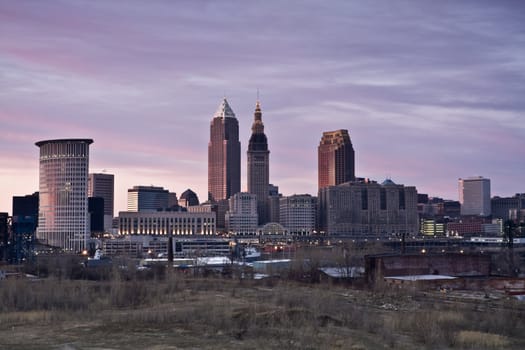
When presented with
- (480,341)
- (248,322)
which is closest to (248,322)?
(248,322)

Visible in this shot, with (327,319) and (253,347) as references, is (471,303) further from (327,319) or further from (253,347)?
(253,347)

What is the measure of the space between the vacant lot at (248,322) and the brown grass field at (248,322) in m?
0.05

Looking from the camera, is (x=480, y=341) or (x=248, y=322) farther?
(x=248, y=322)

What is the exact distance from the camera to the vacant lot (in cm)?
3712

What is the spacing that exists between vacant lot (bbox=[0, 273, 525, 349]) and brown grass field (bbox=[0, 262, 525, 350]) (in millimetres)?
55

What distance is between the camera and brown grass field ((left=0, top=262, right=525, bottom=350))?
1460 inches

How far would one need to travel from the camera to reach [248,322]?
4200cm

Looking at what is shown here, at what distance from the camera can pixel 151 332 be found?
1588 inches

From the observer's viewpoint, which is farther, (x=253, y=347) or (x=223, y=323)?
(x=223, y=323)

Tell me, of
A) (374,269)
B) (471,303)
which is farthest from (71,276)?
(471,303)

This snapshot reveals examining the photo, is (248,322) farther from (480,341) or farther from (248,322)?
(480,341)

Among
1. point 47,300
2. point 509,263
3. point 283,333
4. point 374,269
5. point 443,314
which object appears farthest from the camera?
point 509,263

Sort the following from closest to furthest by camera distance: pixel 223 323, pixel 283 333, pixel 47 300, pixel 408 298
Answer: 1. pixel 283 333
2. pixel 223 323
3. pixel 47 300
4. pixel 408 298

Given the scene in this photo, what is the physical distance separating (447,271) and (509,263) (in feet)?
106
